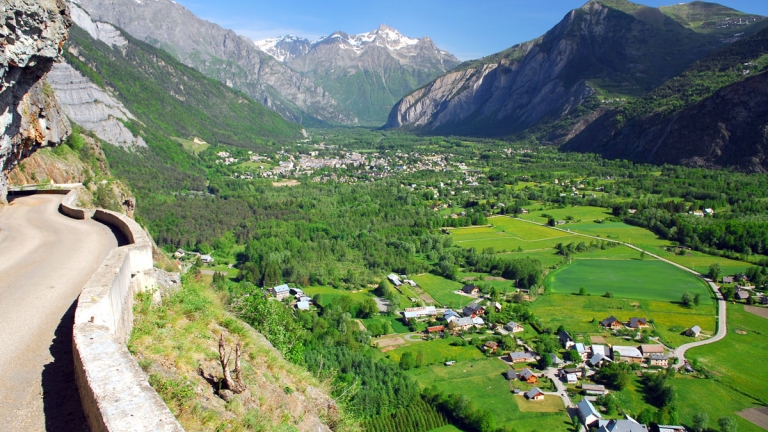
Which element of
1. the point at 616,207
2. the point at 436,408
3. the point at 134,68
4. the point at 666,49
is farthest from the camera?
the point at 666,49

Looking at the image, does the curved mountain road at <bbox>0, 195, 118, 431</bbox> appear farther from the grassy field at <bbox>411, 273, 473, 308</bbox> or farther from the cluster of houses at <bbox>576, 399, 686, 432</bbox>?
the grassy field at <bbox>411, 273, 473, 308</bbox>

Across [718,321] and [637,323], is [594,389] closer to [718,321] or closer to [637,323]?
[637,323]

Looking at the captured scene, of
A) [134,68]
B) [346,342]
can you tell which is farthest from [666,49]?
[346,342]

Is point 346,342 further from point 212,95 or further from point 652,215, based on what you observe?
point 212,95

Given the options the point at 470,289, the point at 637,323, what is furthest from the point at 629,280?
the point at 470,289

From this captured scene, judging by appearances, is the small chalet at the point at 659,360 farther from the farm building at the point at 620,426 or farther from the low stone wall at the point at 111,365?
the low stone wall at the point at 111,365

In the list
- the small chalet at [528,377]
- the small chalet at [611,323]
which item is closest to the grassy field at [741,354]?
the small chalet at [611,323]

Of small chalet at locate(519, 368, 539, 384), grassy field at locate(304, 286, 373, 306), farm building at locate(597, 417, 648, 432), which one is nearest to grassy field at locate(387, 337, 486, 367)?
small chalet at locate(519, 368, 539, 384)
